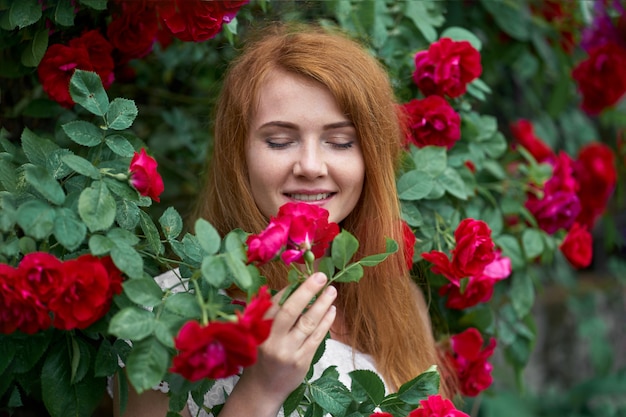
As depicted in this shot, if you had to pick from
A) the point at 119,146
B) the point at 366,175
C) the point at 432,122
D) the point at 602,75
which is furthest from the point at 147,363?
the point at 602,75

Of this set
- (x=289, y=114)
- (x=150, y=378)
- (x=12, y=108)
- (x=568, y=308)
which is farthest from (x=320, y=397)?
(x=568, y=308)

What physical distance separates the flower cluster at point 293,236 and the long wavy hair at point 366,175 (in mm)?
333

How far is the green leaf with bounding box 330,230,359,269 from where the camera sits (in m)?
1.13

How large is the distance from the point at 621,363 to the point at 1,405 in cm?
277

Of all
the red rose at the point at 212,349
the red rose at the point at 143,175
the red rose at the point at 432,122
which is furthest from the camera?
the red rose at the point at 432,122

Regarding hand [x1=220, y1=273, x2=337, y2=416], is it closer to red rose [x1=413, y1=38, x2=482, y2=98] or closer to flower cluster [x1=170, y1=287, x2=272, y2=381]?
flower cluster [x1=170, y1=287, x2=272, y2=381]

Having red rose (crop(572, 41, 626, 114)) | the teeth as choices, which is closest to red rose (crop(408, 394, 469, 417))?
the teeth

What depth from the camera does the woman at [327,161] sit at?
142 cm

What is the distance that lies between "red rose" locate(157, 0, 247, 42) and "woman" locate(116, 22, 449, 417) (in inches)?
4.5

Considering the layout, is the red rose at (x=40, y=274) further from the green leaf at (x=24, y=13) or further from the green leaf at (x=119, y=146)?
the green leaf at (x=24, y=13)

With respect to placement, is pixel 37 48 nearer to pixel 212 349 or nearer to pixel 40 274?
pixel 40 274

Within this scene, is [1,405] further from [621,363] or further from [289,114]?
[621,363]

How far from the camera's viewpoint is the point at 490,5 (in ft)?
7.32

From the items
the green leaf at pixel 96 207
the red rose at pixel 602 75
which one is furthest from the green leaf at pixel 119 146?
the red rose at pixel 602 75
